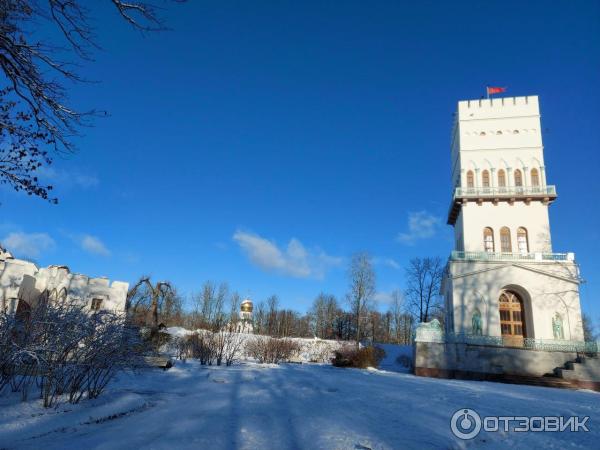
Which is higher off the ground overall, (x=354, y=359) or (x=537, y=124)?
(x=537, y=124)

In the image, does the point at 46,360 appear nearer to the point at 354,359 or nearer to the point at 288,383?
the point at 288,383

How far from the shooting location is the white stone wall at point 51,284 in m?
18.7

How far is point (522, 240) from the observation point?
2573 centimetres

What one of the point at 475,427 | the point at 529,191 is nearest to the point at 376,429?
the point at 475,427

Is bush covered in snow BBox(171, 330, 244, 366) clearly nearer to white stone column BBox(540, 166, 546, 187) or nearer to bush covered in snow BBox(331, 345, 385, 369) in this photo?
bush covered in snow BBox(331, 345, 385, 369)

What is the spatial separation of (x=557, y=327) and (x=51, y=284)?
93.9 ft

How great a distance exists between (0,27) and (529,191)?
1111 inches

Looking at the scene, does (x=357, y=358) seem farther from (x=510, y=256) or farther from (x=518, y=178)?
(x=518, y=178)

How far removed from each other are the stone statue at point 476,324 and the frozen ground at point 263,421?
571 inches

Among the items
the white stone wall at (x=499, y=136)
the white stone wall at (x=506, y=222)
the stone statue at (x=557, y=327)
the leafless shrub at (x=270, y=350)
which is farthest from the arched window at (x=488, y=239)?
the leafless shrub at (x=270, y=350)

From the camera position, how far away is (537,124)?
91.1ft

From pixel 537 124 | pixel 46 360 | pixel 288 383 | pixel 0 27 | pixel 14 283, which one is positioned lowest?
pixel 288 383

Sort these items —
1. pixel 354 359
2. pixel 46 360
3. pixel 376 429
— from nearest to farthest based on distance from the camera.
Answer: pixel 376 429, pixel 46 360, pixel 354 359

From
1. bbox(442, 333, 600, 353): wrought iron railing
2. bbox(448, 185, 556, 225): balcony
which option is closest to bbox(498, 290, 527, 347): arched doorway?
bbox(442, 333, 600, 353): wrought iron railing
